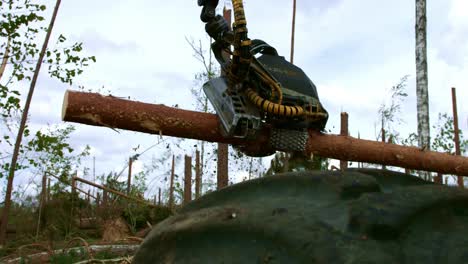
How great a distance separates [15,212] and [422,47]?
6693 mm

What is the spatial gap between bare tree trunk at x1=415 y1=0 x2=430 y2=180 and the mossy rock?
23.6ft

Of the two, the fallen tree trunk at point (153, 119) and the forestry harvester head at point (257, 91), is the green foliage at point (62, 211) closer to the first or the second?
the fallen tree trunk at point (153, 119)

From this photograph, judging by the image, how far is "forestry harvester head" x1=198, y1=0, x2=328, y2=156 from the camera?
5.64ft

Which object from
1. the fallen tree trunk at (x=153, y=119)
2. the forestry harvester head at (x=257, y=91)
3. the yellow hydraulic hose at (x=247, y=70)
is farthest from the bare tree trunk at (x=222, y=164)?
the yellow hydraulic hose at (x=247, y=70)

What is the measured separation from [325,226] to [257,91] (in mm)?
1264

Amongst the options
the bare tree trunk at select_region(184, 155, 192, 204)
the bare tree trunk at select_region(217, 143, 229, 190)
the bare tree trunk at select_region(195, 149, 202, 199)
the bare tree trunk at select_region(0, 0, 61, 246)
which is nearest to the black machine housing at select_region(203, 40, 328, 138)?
the bare tree trunk at select_region(217, 143, 229, 190)

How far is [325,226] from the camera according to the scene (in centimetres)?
53

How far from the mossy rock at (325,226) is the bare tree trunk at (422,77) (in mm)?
7201

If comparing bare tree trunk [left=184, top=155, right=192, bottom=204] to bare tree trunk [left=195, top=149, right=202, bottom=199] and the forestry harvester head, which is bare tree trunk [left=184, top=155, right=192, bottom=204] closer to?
bare tree trunk [left=195, top=149, right=202, bottom=199]

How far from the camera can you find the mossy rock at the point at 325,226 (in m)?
0.51

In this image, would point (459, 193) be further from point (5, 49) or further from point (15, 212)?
point (15, 212)

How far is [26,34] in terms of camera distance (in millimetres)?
5641

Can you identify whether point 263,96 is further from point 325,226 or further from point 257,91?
point 325,226

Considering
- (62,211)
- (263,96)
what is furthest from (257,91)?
(62,211)
